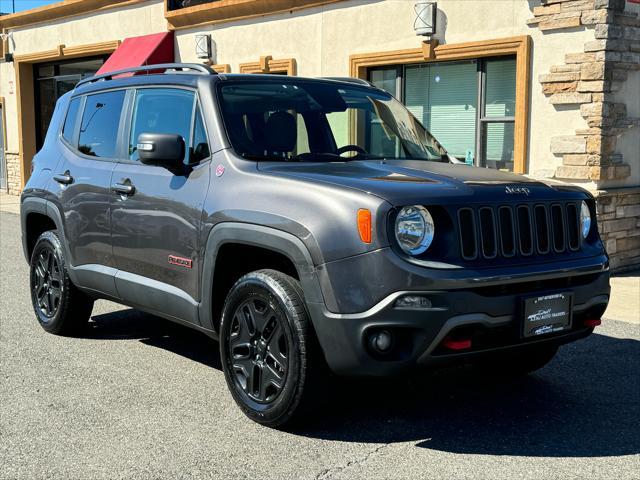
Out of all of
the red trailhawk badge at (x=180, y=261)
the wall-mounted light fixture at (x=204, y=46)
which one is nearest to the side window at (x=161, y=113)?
the red trailhawk badge at (x=180, y=261)

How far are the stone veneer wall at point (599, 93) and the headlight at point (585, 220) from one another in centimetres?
541

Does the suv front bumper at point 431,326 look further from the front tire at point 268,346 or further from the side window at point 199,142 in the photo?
the side window at point 199,142

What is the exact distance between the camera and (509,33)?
10656mm

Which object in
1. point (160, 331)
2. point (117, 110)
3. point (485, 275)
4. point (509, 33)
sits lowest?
point (160, 331)

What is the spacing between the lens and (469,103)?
11562mm

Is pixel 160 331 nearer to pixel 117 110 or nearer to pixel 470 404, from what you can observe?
pixel 117 110

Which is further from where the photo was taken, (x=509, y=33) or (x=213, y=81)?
(x=509, y=33)

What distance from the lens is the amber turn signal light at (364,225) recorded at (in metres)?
3.86

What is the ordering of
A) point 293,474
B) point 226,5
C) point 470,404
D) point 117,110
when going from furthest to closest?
1. point 226,5
2. point 117,110
3. point 470,404
4. point 293,474

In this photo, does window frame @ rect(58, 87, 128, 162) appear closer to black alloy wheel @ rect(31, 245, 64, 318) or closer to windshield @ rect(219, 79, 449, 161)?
black alloy wheel @ rect(31, 245, 64, 318)

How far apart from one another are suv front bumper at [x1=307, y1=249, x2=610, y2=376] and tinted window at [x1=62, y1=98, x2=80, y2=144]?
326 cm

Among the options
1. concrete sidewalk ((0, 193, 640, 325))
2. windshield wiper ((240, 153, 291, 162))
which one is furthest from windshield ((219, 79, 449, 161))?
concrete sidewalk ((0, 193, 640, 325))

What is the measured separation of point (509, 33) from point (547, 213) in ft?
22.6

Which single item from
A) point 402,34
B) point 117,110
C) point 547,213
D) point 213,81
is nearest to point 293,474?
point 547,213
